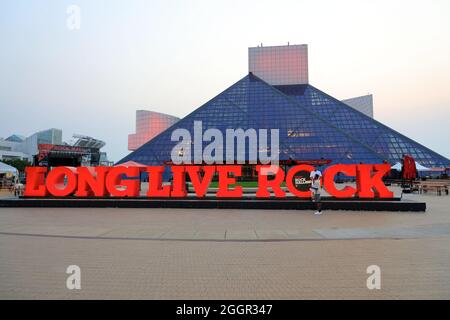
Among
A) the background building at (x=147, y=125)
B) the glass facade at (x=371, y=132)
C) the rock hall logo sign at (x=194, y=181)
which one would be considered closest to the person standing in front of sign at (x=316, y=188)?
the rock hall logo sign at (x=194, y=181)

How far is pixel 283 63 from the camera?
283ft

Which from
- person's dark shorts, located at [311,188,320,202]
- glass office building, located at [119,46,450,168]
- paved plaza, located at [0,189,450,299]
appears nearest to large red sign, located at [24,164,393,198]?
person's dark shorts, located at [311,188,320,202]

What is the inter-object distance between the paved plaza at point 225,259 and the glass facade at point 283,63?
259ft

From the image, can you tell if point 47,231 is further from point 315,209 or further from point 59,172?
point 315,209

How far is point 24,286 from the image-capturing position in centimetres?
500

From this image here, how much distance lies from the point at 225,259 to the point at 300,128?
50243mm

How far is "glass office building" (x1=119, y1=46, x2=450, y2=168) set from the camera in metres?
49.9

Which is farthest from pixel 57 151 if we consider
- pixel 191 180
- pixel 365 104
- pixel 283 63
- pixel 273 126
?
pixel 365 104

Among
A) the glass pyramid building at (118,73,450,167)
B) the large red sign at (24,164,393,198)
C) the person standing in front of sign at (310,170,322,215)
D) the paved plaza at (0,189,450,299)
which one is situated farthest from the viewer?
the glass pyramid building at (118,73,450,167)

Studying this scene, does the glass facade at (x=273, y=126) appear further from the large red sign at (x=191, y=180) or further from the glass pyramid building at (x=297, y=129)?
the large red sign at (x=191, y=180)

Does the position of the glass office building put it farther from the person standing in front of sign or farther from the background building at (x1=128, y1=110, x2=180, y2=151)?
the background building at (x1=128, y1=110, x2=180, y2=151)

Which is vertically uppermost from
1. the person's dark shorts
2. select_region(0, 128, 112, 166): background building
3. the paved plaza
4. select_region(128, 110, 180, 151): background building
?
select_region(128, 110, 180, 151): background building

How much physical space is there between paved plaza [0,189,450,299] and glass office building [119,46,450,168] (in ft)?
126
